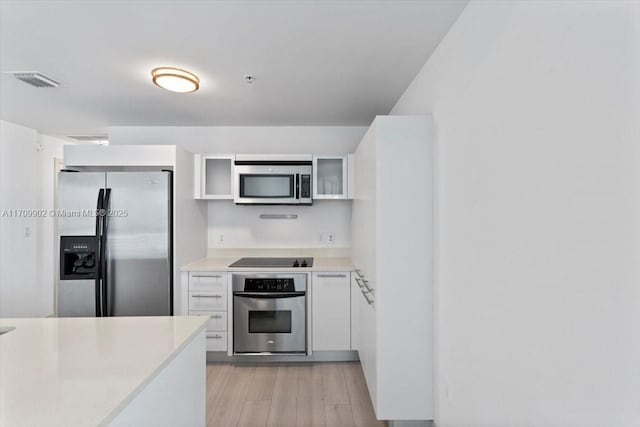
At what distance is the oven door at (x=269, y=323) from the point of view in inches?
128

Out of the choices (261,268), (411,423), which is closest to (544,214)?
(411,423)

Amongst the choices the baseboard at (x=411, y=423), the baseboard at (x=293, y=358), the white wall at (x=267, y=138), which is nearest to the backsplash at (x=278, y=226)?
the white wall at (x=267, y=138)

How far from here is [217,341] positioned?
3.27 m

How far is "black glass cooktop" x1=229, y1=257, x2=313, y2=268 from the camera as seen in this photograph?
3.38 meters

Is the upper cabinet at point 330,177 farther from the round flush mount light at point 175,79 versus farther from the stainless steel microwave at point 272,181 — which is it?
the round flush mount light at point 175,79

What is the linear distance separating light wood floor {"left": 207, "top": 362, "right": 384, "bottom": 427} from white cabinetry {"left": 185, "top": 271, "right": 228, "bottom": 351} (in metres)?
0.27

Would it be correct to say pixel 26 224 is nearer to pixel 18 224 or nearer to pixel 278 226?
pixel 18 224

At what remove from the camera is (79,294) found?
3.09 m

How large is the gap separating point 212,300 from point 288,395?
3.65 ft

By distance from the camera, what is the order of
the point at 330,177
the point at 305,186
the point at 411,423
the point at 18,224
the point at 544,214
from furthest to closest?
the point at 18,224, the point at 330,177, the point at 305,186, the point at 411,423, the point at 544,214

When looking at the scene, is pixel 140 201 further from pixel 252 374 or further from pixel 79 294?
pixel 252 374

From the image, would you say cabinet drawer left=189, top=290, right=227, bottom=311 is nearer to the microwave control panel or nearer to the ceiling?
the microwave control panel

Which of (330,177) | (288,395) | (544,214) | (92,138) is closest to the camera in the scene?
(544,214)

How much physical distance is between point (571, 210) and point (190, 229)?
10.5 ft
